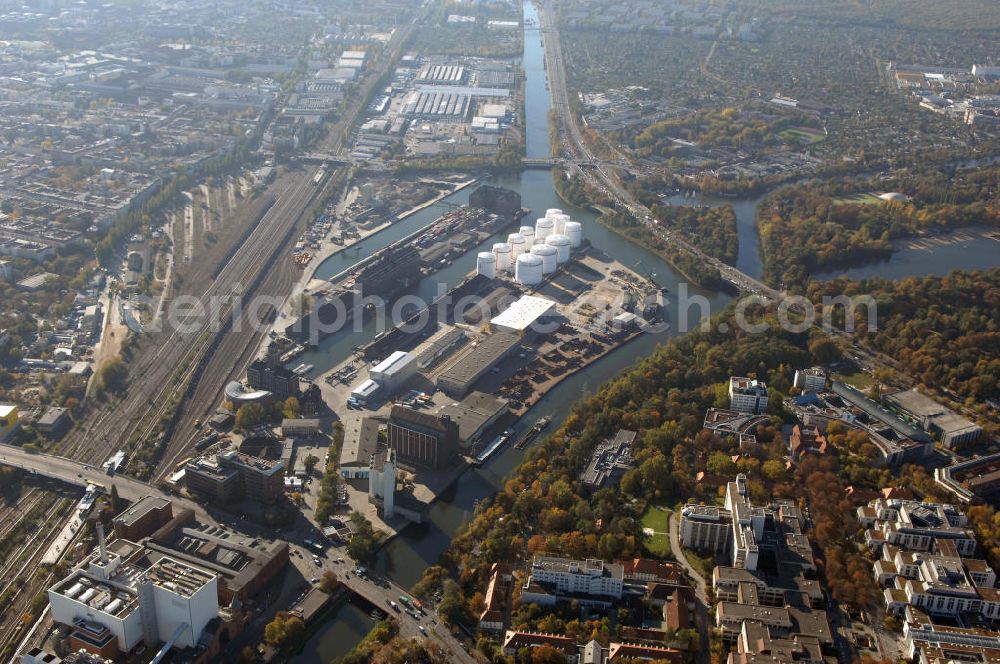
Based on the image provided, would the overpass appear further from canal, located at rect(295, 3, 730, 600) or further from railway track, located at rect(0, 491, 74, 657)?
railway track, located at rect(0, 491, 74, 657)

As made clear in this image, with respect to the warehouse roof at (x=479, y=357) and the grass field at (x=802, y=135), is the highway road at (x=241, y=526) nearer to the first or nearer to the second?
the warehouse roof at (x=479, y=357)

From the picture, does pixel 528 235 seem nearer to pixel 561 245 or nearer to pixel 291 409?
pixel 561 245

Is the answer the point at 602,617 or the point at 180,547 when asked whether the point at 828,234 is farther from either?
the point at 180,547

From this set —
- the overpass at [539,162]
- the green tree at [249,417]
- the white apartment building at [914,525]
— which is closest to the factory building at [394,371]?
the green tree at [249,417]

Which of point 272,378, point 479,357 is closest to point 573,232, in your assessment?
point 479,357

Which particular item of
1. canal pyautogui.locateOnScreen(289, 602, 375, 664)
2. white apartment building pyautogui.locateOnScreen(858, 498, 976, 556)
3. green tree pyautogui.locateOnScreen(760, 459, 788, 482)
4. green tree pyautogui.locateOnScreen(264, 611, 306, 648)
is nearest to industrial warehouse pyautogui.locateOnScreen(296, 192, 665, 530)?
canal pyautogui.locateOnScreen(289, 602, 375, 664)

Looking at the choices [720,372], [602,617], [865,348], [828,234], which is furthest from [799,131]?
[602,617]
